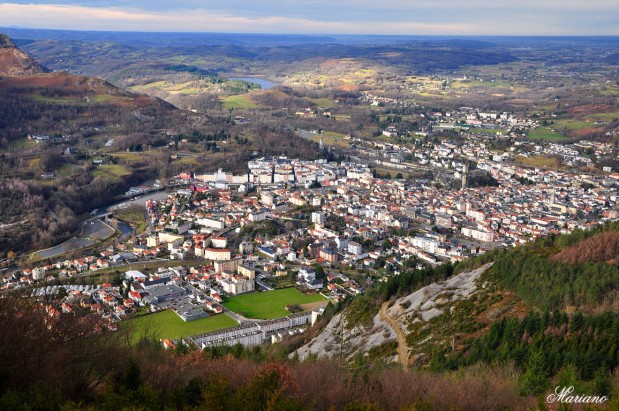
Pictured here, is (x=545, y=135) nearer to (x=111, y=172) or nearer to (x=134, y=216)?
(x=111, y=172)

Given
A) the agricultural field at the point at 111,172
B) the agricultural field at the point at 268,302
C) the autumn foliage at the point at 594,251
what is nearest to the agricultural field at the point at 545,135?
the agricultural field at the point at 111,172

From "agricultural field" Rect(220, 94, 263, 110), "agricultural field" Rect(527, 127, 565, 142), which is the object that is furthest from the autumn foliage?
"agricultural field" Rect(220, 94, 263, 110)

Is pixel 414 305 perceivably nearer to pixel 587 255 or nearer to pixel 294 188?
pixel 587 255

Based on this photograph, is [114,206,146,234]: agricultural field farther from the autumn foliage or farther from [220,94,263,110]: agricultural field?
[220,94,263,110]: agricultural field

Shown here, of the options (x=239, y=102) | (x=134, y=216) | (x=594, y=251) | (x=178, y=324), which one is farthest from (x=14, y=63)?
(x=594, y=251)

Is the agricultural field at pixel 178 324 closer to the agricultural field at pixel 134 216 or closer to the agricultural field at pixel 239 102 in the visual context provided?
the agricultural field at pixel 134 216

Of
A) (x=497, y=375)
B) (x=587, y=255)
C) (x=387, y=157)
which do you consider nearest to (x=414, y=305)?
(x=587, y=255)

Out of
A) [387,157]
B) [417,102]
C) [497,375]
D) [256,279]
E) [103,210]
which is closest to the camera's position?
[497,375]
